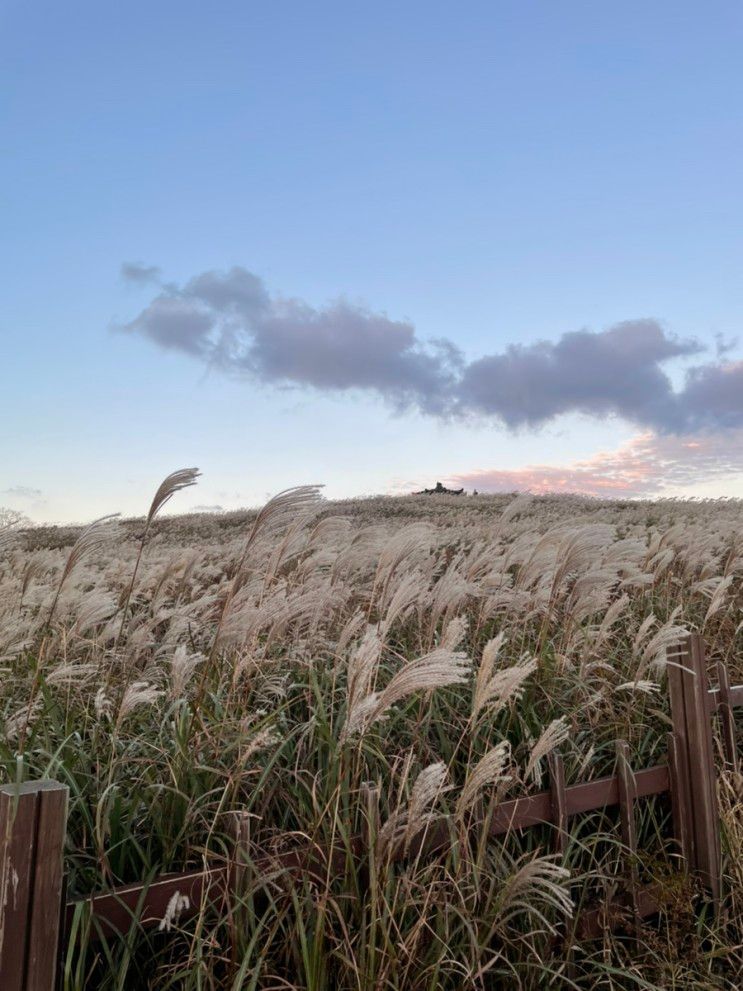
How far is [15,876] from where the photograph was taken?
202 cm

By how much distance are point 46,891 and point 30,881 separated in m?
0.05

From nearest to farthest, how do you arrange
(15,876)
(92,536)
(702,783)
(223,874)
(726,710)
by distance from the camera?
(15,876) < (223,874) < (92,536) < (702,783) < (726,710)

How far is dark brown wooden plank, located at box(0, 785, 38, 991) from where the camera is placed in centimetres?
200

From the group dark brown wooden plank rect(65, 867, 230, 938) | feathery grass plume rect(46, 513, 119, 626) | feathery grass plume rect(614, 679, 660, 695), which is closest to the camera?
dark brown wooden plank rect(65, 867, 230, 938)

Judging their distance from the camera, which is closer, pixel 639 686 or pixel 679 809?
pixel 639 686

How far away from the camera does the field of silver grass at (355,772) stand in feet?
8.33

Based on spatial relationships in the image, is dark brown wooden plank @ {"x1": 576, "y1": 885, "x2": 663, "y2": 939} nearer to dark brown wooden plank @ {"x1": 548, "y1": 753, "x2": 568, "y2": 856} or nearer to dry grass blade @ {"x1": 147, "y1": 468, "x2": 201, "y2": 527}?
dark brown wooden plank @ {"x1": 548, "y1": 753, "x2": 568, "y2": 856}

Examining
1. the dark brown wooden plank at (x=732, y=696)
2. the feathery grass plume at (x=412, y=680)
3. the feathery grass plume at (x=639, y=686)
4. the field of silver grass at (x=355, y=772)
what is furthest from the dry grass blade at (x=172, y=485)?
the dark brown wooden plank at (x=732, y=696)

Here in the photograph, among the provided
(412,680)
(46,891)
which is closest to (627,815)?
(412,680)

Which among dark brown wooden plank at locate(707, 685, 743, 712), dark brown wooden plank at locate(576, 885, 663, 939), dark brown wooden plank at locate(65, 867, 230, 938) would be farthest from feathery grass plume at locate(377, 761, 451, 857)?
dark brown wooden plank at locate(707, 685, 743, 712)

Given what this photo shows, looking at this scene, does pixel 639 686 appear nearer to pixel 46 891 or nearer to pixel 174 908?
pixel 174 908

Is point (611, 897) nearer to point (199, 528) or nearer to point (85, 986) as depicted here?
point (85, 986)

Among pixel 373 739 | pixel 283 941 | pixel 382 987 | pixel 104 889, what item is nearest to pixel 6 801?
pixel 104 889

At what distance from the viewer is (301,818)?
295cm
